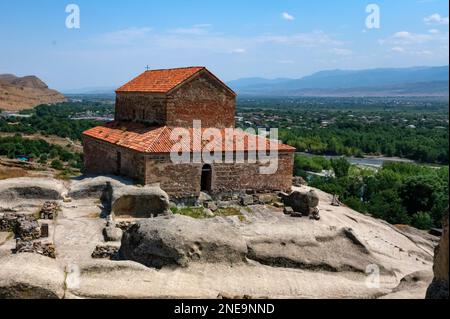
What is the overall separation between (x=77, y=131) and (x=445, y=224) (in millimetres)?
81282

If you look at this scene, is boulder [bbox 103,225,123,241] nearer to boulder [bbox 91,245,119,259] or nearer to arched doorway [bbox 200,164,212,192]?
boulder [bbox 91,245,119,259]

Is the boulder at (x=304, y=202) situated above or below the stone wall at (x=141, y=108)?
below

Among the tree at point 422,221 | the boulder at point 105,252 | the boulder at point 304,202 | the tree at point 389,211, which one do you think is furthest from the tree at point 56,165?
the tree at point 422,221

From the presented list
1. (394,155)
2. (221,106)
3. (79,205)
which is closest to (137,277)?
(79,205)

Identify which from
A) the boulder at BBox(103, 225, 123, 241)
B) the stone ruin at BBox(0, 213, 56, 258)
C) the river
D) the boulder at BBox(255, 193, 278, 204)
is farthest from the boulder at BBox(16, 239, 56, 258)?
the river

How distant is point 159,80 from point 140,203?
8.25 meters

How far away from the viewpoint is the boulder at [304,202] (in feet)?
71.9

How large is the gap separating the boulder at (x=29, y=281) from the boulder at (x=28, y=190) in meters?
9.37

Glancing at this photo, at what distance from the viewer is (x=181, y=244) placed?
13695 mm

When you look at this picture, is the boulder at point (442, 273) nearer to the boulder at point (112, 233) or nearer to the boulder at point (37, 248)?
the boulder at point (37, 248)

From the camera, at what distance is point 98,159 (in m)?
25.9

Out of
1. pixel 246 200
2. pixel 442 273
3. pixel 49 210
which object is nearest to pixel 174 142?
pixel 246 200

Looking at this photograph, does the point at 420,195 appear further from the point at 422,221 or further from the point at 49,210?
the point at 49,210
